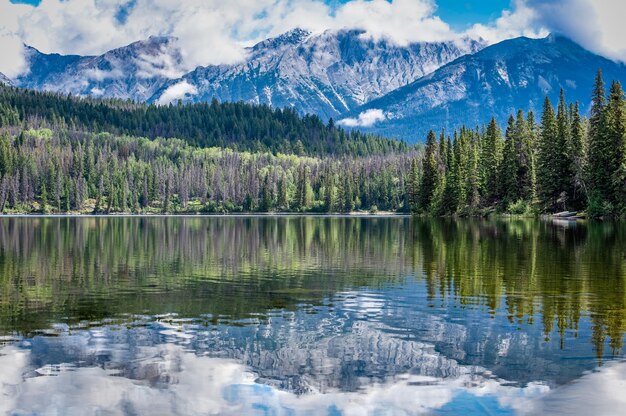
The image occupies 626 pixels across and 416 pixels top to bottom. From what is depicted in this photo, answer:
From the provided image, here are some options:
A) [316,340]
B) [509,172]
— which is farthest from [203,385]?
[509,172]

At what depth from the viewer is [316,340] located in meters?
22.5

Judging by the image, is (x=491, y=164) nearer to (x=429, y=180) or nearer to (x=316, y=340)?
(x=429, y=180)

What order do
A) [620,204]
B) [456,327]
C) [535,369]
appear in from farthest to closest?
[620,204]
[456,327]
[535,369]

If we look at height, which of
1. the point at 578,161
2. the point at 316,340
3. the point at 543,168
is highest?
the point at 578,161

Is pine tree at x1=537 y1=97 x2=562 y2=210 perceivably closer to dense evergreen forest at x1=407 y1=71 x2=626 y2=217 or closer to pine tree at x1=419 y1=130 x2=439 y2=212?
dense evergreen forest at x1=407 y1=71 x2=626 y2=217

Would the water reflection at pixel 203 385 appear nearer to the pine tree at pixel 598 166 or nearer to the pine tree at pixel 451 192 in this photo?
the pine tree at pixel 598 166

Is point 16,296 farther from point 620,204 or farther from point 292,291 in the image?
point 620,204

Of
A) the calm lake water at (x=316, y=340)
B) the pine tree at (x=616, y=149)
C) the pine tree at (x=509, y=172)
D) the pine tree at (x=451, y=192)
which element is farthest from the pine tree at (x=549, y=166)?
the calm lake water at (x=316, y=340)

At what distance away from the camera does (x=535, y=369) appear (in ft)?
61.3

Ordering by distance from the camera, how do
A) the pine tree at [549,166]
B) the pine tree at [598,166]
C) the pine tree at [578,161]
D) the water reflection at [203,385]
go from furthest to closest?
the pine tree at [549,166], the pine tree at [578,161], the pine tree at [598,166], the water reflection at [203,385]

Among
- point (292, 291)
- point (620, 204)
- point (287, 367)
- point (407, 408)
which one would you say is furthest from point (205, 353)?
point (620, 204)

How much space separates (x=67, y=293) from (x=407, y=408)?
72.8ft

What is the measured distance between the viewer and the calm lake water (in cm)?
1669

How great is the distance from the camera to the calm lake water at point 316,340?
657 inches
